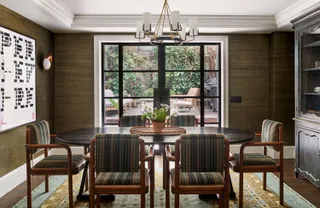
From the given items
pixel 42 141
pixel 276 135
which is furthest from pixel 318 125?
pixel 42 141

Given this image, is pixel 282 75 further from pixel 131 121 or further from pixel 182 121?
pixel 131 121

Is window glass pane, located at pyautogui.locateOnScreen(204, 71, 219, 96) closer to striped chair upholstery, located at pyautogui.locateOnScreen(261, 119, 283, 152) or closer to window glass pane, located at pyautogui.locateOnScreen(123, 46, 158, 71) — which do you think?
window glass pane, located at pyautogui.locateOnScreen(123, 46, 158, 71)

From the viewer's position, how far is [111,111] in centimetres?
552

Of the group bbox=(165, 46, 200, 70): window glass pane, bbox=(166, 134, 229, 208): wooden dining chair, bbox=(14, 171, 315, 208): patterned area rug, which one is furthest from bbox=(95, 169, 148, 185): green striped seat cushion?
bbox=(165, 46, 200, 70): window glass pane

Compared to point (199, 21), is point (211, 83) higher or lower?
lower

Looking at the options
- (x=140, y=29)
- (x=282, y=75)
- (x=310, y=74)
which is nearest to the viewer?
(x=140, y=29)

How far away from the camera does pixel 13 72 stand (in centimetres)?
378

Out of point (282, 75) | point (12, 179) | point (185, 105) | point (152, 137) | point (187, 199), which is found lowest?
point (187, 199)

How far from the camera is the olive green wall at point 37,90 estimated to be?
366 centimetres

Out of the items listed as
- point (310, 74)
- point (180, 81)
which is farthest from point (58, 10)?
point (310, 74)

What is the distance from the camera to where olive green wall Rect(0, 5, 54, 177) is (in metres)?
3.66

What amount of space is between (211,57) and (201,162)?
3356mm

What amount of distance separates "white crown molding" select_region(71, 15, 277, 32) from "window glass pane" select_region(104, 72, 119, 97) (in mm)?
919

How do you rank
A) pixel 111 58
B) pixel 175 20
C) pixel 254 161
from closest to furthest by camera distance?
pixel 175 20, pixel 254 161, pixel 111 58
